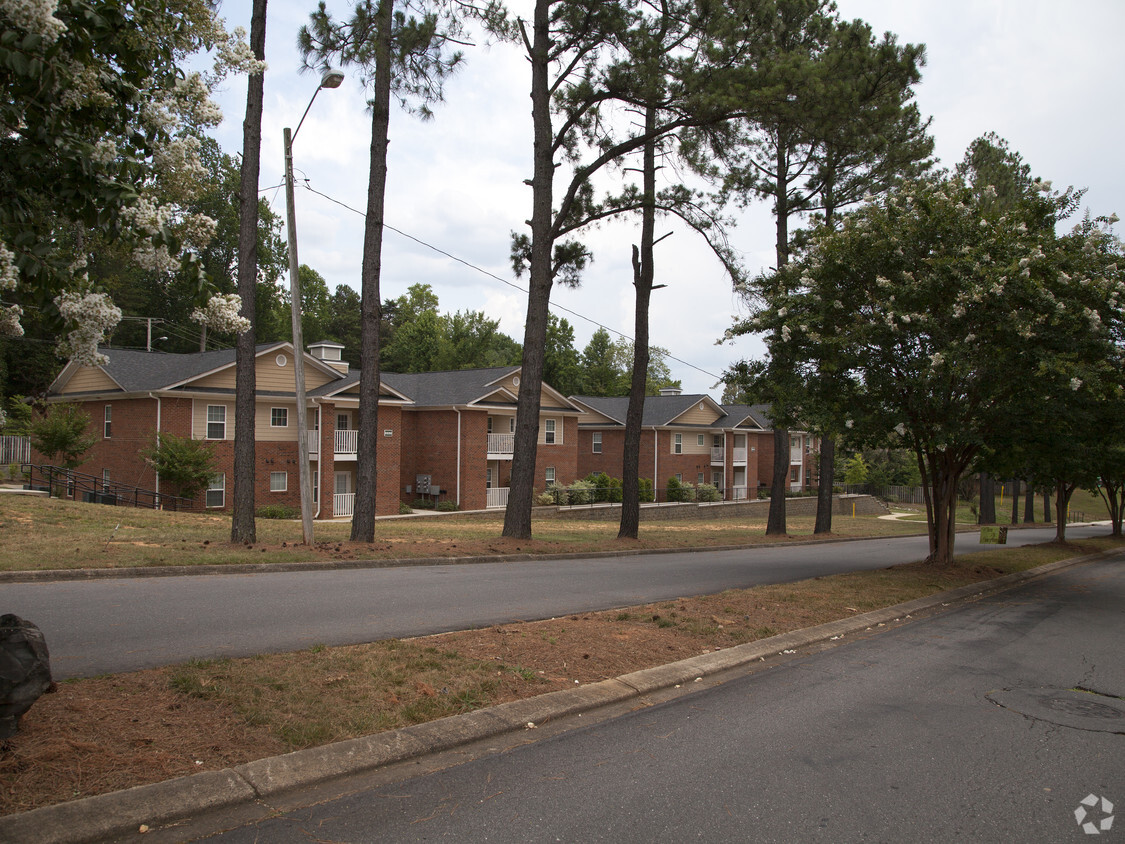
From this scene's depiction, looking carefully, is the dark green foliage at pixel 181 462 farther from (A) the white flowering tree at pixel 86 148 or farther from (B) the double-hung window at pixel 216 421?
(A) the white flowering tree at pixel 86 148

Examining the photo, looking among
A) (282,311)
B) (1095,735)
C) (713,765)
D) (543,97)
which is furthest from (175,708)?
(282,311)

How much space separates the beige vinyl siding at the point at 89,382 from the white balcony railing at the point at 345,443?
8603mm

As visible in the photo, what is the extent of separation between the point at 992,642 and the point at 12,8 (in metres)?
10.8

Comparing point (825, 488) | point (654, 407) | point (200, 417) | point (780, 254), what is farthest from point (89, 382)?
point (654, 407)

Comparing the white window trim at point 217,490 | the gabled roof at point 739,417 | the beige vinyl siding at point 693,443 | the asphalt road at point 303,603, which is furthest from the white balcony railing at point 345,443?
the gabled roof at point 739,417

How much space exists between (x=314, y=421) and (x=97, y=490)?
8.45m

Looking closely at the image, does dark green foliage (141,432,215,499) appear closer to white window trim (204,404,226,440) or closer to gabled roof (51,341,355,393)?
white window trim (204,404,226,440)

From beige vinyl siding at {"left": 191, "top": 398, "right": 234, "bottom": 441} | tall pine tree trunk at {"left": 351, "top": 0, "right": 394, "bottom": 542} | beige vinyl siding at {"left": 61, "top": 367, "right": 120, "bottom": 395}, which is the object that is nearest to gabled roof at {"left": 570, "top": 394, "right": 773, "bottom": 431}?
beige vinyl siding at {"left": 191, "top": 398, "right": 234, "bottom": 441}

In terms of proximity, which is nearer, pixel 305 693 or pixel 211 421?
pixel 305 693

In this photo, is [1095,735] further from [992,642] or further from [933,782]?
[992,642]

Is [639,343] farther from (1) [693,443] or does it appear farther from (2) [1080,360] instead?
(1) [693,443]

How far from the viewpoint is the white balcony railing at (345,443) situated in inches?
1410

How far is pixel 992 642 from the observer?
32.6 feet

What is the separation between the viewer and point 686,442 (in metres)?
54.7
